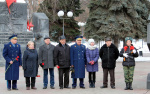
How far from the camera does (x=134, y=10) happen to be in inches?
910

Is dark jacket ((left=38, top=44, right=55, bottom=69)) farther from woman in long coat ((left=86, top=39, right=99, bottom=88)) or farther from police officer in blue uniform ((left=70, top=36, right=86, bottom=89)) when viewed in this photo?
woman in long coat ((left=86, top=39, right=99, bottom=88))

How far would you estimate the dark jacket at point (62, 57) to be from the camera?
31.7ft

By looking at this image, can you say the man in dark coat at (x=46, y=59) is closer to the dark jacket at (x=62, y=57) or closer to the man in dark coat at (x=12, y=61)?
the dark jacket at (x=62, y=57)

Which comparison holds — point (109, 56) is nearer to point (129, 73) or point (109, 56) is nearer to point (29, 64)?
point (129, 73)

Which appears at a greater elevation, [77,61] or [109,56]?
→ [109,56]

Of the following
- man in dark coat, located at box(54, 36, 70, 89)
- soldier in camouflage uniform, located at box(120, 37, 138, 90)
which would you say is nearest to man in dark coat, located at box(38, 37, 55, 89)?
man in dark coat, located at box(54, 36, 70, 89)

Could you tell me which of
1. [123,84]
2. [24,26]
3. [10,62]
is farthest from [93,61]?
[24,26]

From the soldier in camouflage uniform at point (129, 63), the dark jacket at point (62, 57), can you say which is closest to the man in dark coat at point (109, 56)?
the soldier in camouflage uniform at point (129, 63)

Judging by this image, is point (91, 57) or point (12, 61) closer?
point (12, 61)

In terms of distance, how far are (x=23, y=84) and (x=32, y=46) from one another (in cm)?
171

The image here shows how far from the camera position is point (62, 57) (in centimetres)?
968

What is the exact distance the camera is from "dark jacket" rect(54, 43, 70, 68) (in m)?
9.66

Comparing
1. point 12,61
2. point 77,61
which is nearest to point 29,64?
point 12,61

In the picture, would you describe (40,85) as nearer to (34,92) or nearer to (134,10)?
(34,92)
